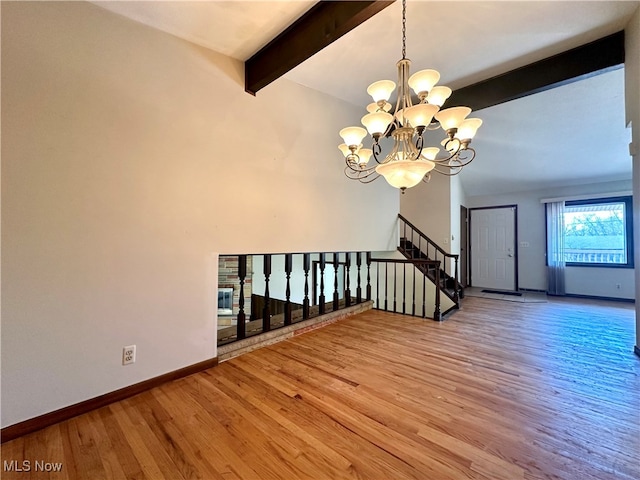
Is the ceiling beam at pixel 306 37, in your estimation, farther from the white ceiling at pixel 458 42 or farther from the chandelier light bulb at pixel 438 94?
the chandelier light bulb at pixel 438 94

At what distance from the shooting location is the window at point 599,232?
5062mm

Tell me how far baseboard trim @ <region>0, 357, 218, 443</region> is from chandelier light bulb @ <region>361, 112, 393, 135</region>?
232cm

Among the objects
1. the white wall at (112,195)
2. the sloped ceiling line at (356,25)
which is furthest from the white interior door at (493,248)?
the white wall at (112,195)

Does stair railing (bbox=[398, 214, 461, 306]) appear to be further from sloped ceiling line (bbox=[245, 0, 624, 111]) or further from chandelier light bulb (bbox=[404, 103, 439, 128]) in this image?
chandelier light bulb (bbox=[404, 103, 439, 128])

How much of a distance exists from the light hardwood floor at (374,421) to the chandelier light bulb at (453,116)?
1895 millimetres

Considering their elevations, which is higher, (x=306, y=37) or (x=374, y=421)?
(x=306, y=37)

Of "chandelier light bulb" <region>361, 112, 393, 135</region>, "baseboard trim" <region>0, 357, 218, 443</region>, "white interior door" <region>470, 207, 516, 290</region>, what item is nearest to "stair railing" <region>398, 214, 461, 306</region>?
"white interior door" <region>470, 207, 516, 290</region>

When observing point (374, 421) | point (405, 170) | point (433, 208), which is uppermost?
point (433, 208)

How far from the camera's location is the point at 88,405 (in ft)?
5.47

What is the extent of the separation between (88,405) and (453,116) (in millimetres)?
3068

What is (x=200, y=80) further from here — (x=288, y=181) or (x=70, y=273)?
Answer: (x=70, y=273)

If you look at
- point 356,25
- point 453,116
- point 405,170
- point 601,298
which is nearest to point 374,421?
point 405,170

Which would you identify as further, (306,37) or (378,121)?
(306,37)

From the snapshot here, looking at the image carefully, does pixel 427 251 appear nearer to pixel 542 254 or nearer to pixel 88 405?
pixel 542 254
